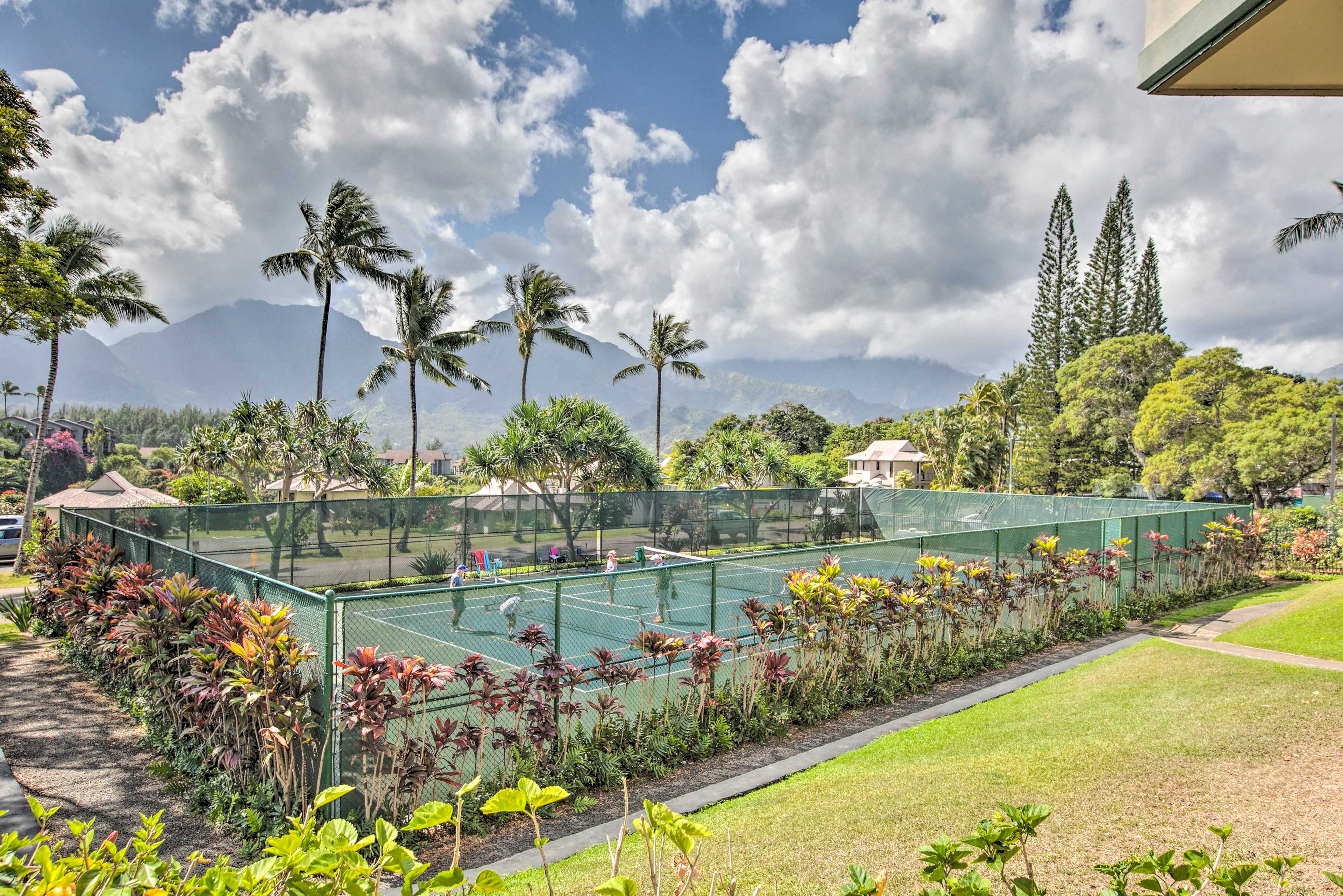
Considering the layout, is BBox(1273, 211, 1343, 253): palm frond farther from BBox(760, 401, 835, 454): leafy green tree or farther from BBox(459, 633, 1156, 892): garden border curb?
BBox(760, 401, 835, 454): leafy green tree

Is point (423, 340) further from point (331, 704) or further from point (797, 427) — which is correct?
point (797, 427)

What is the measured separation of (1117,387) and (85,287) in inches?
2013

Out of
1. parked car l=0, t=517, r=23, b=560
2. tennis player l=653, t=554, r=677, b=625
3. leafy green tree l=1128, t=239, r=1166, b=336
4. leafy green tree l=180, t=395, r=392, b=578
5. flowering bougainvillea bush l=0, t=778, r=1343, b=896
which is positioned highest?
leafy green tree l=1128, t=239, r=1166, b=336

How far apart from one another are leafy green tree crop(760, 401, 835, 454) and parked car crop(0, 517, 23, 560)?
8257 cm

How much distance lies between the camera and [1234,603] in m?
16.8

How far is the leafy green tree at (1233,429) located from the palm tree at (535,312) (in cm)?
2813

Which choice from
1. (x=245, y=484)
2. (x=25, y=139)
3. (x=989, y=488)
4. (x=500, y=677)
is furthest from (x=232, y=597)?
(x=989, y=488)

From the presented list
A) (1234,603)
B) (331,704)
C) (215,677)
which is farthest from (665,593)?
(1234,603)

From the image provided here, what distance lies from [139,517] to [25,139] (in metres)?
8.56

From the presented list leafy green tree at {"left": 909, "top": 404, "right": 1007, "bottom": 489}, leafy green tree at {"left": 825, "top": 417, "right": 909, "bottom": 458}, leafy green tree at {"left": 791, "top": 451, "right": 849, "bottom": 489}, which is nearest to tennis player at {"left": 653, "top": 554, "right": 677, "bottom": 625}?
leafy green tree at {"left": 791, "top": 451, "right": 849, "bottom": 489}

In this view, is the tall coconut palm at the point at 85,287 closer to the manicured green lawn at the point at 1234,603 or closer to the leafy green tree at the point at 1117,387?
the manicured green lawn at the point at 1234,603

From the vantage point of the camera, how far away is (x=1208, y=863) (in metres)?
1.77

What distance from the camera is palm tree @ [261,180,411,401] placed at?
28.6 meters

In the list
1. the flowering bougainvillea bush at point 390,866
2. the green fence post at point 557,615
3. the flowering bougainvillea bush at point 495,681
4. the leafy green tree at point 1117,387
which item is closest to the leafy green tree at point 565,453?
the flowering bougainvillea bush at point 495,681
